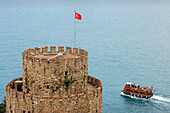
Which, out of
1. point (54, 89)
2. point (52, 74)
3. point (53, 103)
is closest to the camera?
point (53, 103)

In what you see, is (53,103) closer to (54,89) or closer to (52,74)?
(54,89)

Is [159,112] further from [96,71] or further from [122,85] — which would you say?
[96,71]

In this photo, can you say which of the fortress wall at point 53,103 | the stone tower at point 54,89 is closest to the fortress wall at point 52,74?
the stone tower at point 54,89

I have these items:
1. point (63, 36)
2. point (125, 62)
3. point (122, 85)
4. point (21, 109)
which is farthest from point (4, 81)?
point (21, 109)

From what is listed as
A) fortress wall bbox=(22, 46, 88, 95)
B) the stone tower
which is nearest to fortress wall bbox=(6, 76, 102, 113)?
the stone tower

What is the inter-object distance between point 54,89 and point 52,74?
160 cm

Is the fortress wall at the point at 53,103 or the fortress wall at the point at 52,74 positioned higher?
the fortress wall at the point at 52,74

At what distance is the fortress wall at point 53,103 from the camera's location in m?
28.0

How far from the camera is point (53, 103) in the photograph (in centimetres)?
2800

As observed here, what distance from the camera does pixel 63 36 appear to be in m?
194

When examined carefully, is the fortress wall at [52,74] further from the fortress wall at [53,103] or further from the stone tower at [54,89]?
the fortress wall at [53,103]

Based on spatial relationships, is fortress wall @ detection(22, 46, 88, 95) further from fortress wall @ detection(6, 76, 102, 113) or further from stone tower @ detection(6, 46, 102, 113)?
fortress wall @ detection(6, 76, 102, 113)

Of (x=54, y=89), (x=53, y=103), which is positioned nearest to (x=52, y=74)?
(x=54, y=89)

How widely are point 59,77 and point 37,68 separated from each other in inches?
94.1
